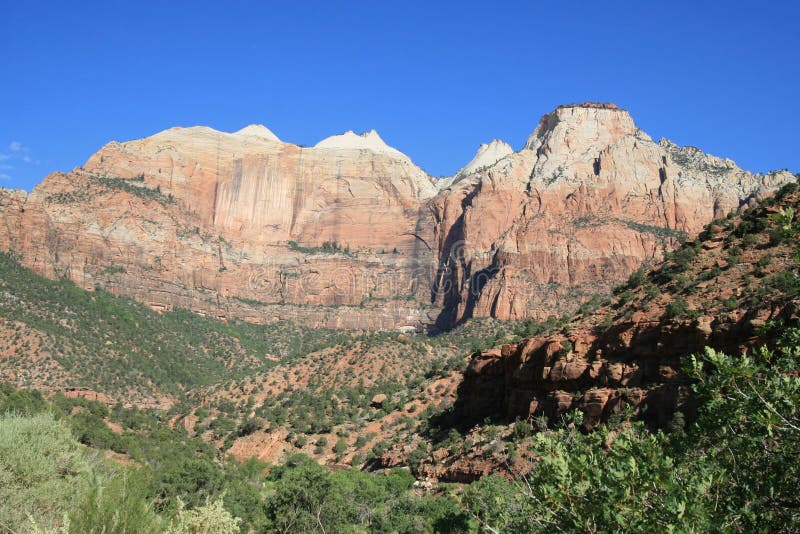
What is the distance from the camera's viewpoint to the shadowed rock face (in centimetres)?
11375

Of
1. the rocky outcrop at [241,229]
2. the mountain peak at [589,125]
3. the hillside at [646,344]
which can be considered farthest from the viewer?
the mountain peak at [589,125]

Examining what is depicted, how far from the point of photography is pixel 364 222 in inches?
6240

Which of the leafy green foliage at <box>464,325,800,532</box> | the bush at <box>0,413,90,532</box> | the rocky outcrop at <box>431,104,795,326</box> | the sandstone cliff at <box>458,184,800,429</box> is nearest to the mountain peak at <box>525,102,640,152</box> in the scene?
the rocky outcrop at <box>431,104,795,326</box>

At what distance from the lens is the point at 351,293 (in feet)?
474

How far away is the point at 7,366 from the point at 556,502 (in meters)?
70.9

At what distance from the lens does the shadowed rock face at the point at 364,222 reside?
373ft

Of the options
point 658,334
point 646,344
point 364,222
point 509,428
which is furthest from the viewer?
point 364,222

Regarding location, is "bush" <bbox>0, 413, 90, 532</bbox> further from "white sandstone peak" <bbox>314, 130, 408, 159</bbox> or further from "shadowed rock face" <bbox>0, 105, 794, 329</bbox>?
"white sandstone peak" <bbox>314, 130, 408, 159</bbox>

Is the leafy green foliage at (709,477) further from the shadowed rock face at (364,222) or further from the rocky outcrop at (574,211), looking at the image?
the shadowed rock face at (364,222)

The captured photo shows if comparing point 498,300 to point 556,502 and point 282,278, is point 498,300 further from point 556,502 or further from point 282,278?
point 556,502

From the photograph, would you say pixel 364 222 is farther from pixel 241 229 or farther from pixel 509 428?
pixel 509 428

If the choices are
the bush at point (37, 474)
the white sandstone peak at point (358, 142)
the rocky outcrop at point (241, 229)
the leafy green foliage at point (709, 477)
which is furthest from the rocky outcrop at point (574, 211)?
the leafy green foliage at point (709, 477)

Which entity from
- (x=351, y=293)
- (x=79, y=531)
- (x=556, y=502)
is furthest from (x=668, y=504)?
(x=351, y=293)

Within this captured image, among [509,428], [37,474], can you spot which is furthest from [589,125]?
[37,474]
